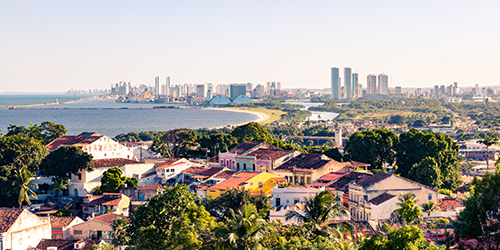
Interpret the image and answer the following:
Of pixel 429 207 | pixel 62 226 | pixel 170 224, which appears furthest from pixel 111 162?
pixel 170 224

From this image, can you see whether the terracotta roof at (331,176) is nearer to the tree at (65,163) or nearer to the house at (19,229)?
the tree at (65,163)

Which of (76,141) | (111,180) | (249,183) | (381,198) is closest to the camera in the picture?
(381,198)

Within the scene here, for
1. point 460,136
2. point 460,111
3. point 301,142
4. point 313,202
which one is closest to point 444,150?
point 313,202

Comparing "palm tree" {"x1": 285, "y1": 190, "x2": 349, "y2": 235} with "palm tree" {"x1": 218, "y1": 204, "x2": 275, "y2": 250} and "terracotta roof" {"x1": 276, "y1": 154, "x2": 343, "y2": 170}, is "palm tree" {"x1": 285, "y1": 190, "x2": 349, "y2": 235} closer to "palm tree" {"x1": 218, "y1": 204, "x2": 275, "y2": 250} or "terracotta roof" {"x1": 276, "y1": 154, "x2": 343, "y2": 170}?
"palm tree" {"x1": 218, "y1": 204, "x2": 275, "y2": 250}

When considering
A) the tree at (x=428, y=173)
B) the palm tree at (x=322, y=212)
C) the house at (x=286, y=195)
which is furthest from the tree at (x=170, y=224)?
the tree at (x=428, y=173)

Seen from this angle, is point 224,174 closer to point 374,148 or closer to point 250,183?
point 250,183

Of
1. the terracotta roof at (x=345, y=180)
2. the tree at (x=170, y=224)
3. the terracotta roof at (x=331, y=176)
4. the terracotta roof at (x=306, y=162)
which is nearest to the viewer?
the tree at (x=170, y=224)

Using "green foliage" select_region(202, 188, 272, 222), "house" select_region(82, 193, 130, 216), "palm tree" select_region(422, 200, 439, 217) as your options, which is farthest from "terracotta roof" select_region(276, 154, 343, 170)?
"house" select_region(82, 193, 130, 216)
